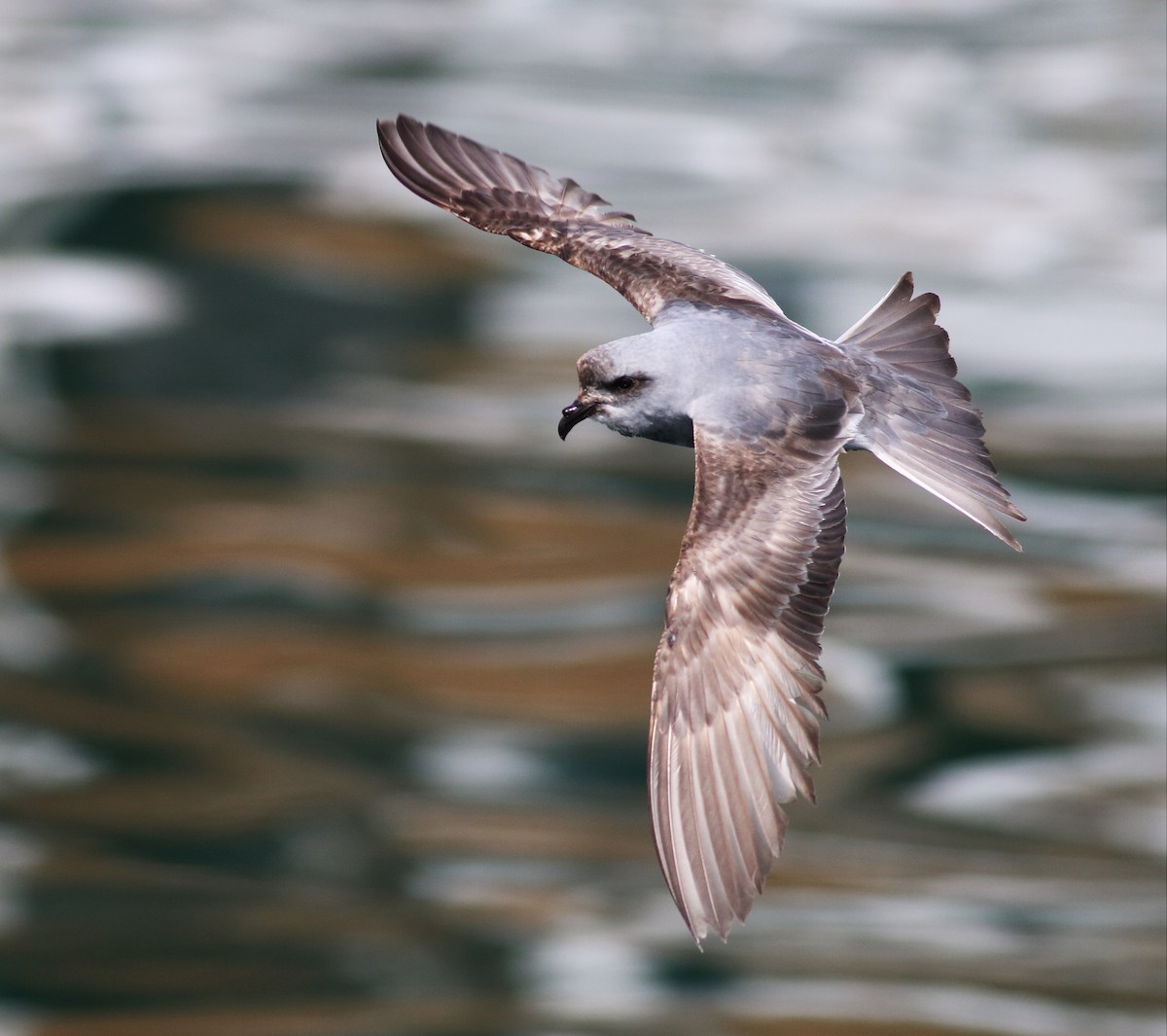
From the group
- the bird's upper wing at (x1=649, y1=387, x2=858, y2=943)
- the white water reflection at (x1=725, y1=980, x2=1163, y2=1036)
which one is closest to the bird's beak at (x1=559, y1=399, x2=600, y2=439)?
the bird's upper wing at (x1=649, y1=387, x2=858, y2=943)

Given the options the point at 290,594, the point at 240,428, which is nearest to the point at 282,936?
the point at 290,594

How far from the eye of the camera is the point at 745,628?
5.68m

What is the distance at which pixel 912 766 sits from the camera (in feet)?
72.7

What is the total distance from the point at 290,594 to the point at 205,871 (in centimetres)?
427

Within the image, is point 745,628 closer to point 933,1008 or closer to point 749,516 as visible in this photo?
point 749,516

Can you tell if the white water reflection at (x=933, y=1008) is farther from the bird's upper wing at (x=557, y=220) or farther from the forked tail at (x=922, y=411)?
the forked tail at (x=922, y=411)

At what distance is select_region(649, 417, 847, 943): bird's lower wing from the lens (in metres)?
5.47

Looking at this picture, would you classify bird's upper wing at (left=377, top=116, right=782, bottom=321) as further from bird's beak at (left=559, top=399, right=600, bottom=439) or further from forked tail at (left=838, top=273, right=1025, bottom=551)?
bird's beak at (left=559, top=399, right=600, bottom=439)

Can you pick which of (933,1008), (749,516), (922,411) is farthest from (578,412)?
(933,1008)

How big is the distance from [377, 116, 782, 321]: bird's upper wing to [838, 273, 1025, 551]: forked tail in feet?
1.33

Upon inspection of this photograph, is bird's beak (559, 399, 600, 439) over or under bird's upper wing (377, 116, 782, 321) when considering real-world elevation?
under

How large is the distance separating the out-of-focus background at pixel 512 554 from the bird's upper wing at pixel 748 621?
13918 millimetres

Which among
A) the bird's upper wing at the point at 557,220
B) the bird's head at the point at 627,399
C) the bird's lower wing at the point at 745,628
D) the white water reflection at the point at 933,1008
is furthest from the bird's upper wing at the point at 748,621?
the white water reflection at the point at 933,1008

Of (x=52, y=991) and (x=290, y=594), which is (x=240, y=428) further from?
(x=52, y=991)
